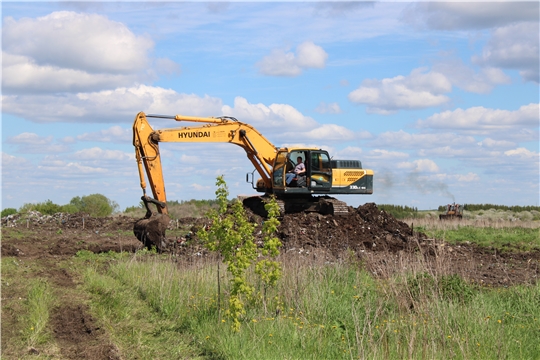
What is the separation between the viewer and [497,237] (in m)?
27.5

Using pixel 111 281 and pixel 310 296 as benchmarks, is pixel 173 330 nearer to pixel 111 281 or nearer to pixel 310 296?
pixel 310 296

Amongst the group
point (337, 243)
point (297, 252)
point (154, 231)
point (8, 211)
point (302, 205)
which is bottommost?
point (337, 243)

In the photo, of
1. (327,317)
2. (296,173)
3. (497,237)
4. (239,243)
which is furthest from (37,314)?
(497,237)

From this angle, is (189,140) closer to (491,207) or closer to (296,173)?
(296,173)

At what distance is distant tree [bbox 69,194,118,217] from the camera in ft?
152

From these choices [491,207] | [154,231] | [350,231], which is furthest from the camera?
[491,207]

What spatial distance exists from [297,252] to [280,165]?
10177 millimetres

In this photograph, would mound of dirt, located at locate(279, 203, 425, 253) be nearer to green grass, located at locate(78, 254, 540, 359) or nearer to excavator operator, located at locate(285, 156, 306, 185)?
excavator operator, located at locate(285, 156, 306, 185)

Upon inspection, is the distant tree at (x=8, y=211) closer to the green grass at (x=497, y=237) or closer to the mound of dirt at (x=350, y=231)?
the mound of dirt at (x=350, y=231)

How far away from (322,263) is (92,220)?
2400 centimetres

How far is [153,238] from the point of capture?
66.2 ft

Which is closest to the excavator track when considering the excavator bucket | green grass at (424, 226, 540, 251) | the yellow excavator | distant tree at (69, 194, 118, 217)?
the yellow excavator

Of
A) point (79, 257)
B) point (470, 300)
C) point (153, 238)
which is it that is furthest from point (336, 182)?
point (470, 300)

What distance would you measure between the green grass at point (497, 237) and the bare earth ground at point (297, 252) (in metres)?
1.55
